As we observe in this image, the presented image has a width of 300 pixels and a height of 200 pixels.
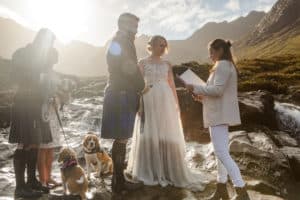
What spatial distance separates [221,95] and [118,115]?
196cm

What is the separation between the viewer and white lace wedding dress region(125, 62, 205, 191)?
869 cm

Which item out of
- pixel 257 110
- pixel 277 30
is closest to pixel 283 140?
pixel 257 110

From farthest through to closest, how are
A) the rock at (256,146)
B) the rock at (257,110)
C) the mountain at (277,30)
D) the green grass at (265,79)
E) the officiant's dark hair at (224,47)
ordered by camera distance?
1. the mountain at (277,30)
2. the green grass at (265,79)
3. the rock at (257,110)
4. the rock at (256,146)
5. the officiant's dark hair at (224,47)

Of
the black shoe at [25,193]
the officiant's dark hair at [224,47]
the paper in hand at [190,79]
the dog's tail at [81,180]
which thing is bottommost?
the black shoe at [25,193]

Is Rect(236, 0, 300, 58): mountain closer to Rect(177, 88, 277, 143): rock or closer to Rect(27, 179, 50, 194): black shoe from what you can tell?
Rect(177, 88, 277, 143): rock

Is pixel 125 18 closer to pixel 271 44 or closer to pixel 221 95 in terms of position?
pixel 221 95

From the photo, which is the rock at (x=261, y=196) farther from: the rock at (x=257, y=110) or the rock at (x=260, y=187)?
the rock at (x=257, y=110)

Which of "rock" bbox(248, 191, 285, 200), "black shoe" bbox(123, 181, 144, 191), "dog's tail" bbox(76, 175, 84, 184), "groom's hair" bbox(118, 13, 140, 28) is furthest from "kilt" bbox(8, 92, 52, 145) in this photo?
"rock" bbox(248, 191, 285, 200)

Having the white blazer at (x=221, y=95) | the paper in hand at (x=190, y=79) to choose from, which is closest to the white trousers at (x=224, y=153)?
the white blazer at (x=221, y=95)

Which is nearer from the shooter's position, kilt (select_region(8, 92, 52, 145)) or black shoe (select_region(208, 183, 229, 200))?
black shoe (select_region(208, 183, 229, 200))

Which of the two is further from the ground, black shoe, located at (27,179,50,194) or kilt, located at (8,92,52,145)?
kilt, located at (8,92,52,145)

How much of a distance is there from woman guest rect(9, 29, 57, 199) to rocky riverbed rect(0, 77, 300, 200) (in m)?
0.71

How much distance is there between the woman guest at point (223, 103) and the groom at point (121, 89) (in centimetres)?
128

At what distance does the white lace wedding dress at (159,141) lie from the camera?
28.5 ft
